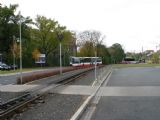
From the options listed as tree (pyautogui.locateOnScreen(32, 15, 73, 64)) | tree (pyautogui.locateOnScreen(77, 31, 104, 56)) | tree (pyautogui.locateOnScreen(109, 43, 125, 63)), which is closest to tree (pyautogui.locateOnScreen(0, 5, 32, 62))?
tree (pyautogui.locateOnScreen(32, 15, 73, 64))

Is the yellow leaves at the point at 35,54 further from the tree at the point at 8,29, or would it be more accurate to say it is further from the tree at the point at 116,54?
the tree at the point at 116,54

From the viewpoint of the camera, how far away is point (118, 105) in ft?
60.7

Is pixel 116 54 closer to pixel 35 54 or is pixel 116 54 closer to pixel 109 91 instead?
pixel 35 54

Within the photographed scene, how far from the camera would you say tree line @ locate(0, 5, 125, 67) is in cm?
10156

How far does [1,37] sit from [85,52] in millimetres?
57236

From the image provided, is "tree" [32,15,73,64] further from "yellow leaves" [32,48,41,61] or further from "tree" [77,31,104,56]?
"tree" [77,31,104,56]

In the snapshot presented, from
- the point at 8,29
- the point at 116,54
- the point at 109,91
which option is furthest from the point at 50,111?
the point at 116,54

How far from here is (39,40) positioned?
12075cm

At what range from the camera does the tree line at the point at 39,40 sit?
101562 mm

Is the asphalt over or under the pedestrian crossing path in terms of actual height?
under

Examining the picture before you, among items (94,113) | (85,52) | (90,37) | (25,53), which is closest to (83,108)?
A: (94,113)

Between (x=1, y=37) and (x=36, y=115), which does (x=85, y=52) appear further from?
(x=36, y=115)

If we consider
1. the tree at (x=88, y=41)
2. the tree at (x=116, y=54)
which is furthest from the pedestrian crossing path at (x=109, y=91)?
the tree at (x=116, y=54)

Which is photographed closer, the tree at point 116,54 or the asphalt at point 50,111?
the asphalt at point 50,111
